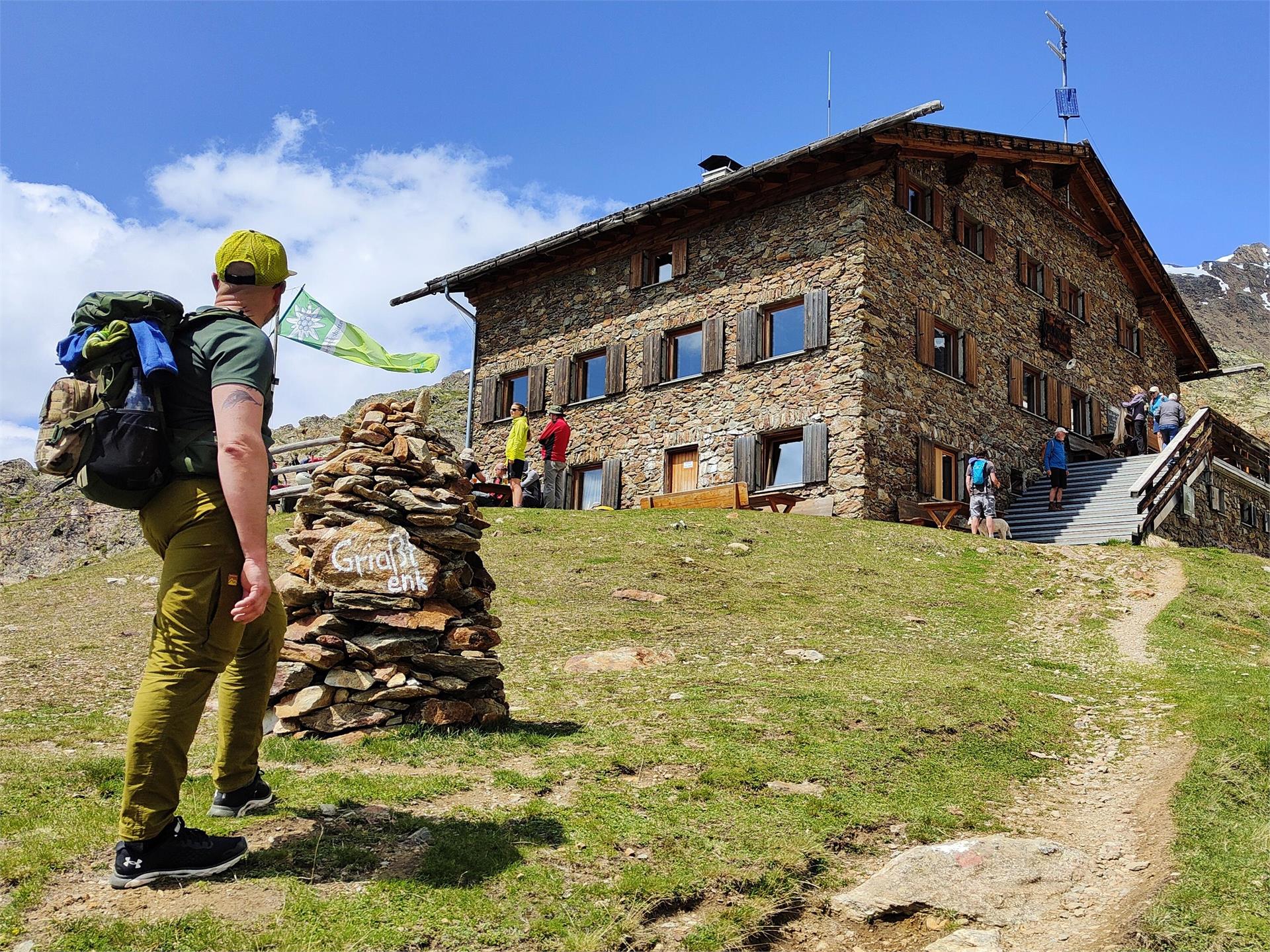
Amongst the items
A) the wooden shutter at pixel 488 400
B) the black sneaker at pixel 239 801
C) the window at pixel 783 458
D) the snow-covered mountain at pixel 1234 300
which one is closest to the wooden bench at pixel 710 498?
the window at pixel 783 458

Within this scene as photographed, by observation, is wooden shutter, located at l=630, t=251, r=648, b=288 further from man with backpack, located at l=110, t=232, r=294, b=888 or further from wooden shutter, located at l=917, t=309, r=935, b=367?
man with backpack, located at l=110, t=232, r=294, b=888

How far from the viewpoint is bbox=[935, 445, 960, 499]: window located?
2120 cm

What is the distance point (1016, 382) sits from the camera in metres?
24.3

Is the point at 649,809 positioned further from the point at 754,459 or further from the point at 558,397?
the point at 558,397

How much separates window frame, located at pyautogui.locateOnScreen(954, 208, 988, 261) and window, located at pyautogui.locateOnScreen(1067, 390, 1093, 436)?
5554mm

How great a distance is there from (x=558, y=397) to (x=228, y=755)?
21157 mm

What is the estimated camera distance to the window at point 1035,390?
25.1 meters

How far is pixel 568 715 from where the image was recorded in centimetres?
734

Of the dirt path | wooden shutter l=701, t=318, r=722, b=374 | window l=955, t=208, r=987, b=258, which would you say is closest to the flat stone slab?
the dirt path

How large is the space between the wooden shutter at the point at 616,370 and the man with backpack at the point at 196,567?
20036mm

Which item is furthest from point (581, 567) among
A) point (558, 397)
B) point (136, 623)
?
point (558, 397)

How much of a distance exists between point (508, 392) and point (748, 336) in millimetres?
8142

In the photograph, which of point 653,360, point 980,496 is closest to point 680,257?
point 653,360

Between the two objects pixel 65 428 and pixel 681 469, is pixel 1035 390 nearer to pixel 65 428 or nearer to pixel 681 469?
pixel 681 469
